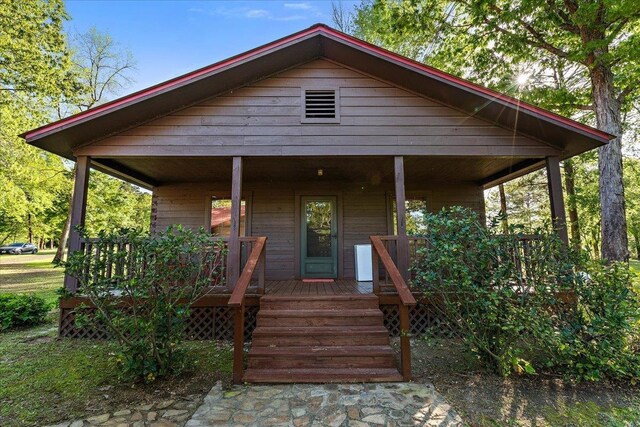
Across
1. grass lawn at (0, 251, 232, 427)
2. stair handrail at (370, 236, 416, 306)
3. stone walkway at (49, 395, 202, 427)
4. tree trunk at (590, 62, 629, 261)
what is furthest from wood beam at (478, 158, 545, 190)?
stone walkway at (49, 395, 202, 427)

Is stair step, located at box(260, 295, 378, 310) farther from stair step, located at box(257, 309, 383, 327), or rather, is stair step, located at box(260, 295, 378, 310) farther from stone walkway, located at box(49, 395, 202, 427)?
stone walkway, located at box(49, 395, 202, 427)

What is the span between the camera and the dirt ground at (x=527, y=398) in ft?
8.91

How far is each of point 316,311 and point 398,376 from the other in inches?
50.7

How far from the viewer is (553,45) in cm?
888

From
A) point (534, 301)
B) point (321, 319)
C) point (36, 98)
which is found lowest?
point (321, 319)

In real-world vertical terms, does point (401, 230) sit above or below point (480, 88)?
below

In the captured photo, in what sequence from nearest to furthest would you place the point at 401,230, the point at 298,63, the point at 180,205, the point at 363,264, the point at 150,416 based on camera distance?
the point at 150,416 → the point at 401,230 → the point at 298,63 → the point at 363,264 → the point at 180,205

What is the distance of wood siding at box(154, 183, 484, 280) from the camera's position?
7.44 m

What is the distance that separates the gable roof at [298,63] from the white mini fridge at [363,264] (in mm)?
3269

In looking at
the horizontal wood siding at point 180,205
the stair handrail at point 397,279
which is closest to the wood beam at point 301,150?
the stair handrail at point 397,279

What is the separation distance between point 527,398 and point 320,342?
2.21 metres

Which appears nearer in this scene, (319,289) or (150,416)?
(150,416)

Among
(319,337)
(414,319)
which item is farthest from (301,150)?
(414,319)

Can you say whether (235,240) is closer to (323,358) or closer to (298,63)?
(323,358)
